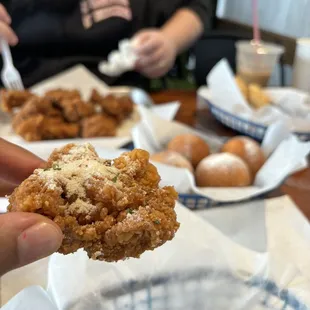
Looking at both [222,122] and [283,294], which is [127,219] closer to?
[283,294]

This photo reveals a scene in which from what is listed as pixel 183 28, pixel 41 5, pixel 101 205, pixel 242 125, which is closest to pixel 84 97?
pixel 41 5

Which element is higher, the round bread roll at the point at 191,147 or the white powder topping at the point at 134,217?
the white powder topping at the point at 134,217

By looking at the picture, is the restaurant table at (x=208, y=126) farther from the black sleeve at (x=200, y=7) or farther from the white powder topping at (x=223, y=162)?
the black sleeve at (x=200, y=7)

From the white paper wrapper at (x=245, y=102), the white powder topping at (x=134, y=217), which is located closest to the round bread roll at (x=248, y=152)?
the white paper wrapper at (x=245, y=102)

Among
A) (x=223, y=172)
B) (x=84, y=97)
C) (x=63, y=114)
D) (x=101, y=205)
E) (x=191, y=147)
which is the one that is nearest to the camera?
(x=101, y=205)

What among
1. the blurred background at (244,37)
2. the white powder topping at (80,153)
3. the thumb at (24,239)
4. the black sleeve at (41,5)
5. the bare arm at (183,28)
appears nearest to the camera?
the thumb at (24,239)

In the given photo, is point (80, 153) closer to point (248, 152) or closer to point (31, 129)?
point (248, 152)
